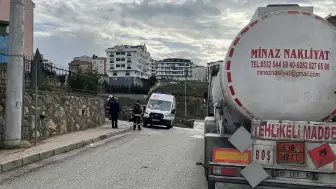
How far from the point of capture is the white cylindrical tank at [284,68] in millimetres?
4934

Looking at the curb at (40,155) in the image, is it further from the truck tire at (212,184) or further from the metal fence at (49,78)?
the truck tire at (212,184)

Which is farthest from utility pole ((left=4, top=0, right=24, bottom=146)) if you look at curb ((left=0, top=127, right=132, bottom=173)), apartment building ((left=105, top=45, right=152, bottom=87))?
apartment building ((left=105, top=45, right=152, bottom=87))

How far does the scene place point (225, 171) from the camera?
4863mm

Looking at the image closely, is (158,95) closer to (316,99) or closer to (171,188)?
(171,188)

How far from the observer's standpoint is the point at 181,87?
10450 cm

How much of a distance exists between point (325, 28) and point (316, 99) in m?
0.92

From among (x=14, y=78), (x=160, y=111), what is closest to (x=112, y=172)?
(x=14, y=78)

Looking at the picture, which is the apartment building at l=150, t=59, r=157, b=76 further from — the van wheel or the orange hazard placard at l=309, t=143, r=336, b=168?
the orange hazard placard at l=309, t=143, r=336, b=168

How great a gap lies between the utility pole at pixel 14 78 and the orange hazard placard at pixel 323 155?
8639mm

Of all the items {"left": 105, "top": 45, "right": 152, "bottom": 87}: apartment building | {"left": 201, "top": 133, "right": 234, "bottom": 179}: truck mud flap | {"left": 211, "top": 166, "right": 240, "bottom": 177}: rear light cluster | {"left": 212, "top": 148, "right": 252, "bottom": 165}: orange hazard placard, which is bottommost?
{"left": 211, "top": 166, "right": 240, "bottom": 177}: rear light cluster

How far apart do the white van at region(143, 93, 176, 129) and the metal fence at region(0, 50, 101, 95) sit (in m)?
5.77

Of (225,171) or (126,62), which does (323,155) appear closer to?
(225,171)

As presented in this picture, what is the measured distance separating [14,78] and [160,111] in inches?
725

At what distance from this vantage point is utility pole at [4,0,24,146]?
10758 mm
